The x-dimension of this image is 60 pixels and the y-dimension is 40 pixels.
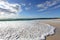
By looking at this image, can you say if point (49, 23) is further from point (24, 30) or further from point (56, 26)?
point (24, 30)

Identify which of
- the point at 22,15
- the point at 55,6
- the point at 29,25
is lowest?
the point at 29,25

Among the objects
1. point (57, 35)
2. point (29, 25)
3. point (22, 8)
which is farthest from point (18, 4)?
point (57, 35)

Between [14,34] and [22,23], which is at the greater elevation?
[22,23]

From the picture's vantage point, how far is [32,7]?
5.98 ft

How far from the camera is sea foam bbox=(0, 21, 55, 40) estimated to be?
1755 mm

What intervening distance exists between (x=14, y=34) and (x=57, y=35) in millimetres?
557

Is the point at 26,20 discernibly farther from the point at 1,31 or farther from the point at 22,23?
the point at 1,31

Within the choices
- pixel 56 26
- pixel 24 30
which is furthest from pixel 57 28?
pixel 24 30

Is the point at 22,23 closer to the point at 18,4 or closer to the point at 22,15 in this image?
the point at 22,15

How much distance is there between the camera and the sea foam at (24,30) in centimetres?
175

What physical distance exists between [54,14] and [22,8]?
437 millimetres

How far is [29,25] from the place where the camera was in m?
1.81

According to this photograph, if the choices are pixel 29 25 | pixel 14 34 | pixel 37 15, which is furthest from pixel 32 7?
Result: pixel 14 34

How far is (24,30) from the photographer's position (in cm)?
179
